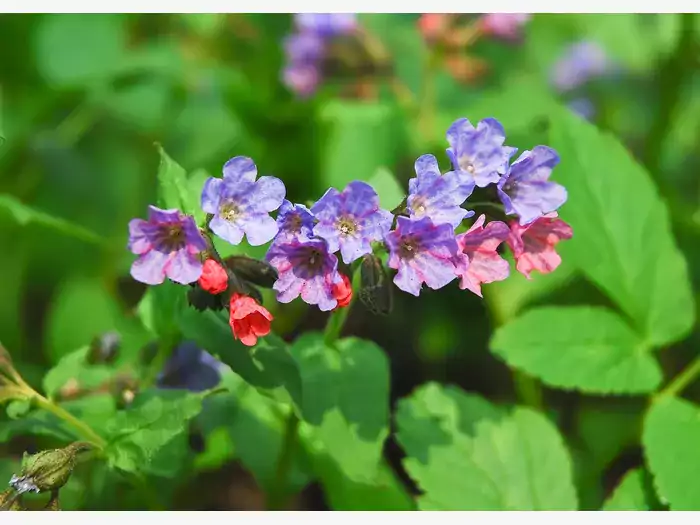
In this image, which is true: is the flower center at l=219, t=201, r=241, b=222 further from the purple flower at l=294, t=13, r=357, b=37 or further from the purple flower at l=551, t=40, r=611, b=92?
the purple flower at l=551, t=40, r=611, b=92

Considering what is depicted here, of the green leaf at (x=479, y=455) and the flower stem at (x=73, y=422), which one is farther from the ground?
the flower stem at (x=73, y=422)

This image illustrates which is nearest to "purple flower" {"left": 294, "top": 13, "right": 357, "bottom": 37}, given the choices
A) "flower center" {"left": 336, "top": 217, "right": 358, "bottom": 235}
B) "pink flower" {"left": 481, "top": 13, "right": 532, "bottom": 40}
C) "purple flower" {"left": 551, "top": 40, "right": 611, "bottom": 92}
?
"pink flower" {"left": 481, "top": 13, "right": 532, "bottom": 40}

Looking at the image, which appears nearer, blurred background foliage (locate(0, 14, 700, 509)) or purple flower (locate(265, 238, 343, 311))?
purple flower (locate(265, 238, 343, 311))

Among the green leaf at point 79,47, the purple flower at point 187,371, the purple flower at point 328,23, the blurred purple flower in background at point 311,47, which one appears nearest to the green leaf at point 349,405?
the purple flower at point 187,371

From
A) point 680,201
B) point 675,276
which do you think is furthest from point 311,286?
point 680,201

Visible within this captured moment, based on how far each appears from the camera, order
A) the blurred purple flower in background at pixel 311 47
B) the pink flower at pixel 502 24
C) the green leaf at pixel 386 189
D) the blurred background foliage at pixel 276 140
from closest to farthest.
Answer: the green leaf at pixel 386 189, the blurred background foliage at pixel 276 140, the pink flower at pixel 502 24, the blurred purple flower in background at pixel 311 47

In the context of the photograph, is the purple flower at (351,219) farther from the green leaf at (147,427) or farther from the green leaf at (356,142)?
the green leaf at (356,142)
